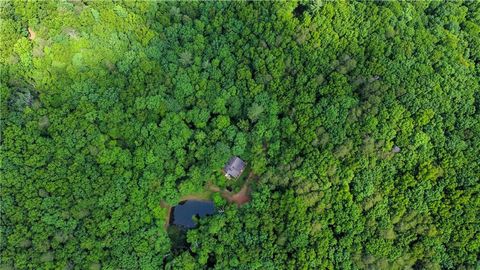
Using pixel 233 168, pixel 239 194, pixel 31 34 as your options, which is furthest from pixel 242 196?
pixel 31 34

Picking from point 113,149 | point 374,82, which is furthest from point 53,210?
point 374,82

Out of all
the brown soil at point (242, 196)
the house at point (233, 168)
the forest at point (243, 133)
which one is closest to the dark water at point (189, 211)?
the forest at point (243, 133)

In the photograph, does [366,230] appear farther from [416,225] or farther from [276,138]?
[276,138]

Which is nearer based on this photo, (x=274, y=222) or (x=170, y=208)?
(x=274, y=222)

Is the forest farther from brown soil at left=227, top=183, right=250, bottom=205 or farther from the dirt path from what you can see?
brown soil at left=227, top=183, right=250, bottom=205

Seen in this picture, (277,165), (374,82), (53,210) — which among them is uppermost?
(374,82)

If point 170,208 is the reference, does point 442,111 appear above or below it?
above

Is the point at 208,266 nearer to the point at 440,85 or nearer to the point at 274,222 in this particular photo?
the point at 274,222
